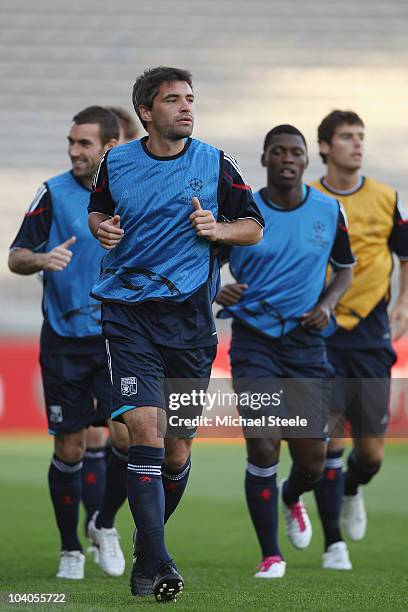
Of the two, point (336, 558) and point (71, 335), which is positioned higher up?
point (71, 335)

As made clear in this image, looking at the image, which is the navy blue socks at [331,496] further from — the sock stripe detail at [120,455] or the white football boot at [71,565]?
the white football boot at [71,565]

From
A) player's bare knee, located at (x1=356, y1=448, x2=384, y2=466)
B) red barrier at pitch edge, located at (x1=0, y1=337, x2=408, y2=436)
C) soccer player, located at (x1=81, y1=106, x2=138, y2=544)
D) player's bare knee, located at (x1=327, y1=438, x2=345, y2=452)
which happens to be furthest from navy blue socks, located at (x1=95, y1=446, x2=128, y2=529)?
red barrier at pitch edge, located at (x1=0, y1=337, x2=408, y2=436)

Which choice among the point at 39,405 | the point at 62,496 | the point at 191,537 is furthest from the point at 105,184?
the point at 39,405

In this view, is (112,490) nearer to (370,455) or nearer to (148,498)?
(370,455)

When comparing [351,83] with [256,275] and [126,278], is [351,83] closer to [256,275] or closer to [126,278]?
[256,275]

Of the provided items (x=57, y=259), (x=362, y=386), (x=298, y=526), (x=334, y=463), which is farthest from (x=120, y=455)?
(x=362, y=386)

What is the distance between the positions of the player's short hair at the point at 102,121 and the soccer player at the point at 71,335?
4cm

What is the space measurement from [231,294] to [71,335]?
87 cm

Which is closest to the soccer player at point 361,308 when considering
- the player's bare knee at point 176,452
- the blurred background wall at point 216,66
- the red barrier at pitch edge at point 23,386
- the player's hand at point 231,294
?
the player's hand at point 231,294

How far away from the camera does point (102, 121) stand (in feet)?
21.5

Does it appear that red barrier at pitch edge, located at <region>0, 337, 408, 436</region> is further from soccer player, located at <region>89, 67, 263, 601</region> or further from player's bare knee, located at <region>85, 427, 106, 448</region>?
soccer player, located at <region>89, 67, 263, 601</region>

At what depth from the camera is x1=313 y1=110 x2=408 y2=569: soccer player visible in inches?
290

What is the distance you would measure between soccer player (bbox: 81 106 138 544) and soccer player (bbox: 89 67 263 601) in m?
1.37

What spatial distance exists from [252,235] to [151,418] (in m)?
0.90
